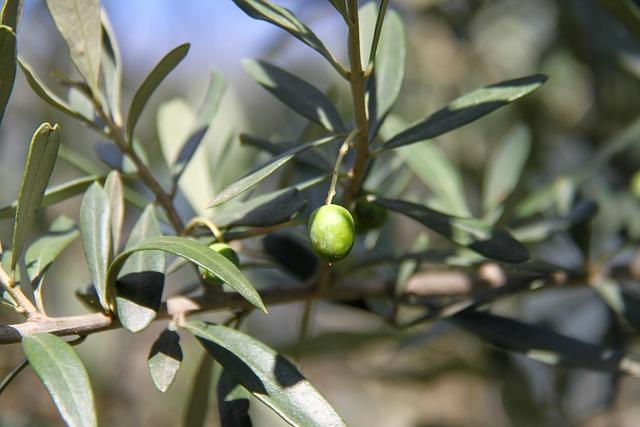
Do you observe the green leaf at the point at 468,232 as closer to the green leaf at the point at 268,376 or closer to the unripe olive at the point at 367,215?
the unripe olive at the point at 367,215

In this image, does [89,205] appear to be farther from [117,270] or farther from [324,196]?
[324,196]

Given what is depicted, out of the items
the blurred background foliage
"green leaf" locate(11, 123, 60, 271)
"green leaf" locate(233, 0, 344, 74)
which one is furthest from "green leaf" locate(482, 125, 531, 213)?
"green leaf" locate(11, 123, 60, 271)

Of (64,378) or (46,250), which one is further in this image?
(46,250)

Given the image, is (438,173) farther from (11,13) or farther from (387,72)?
(11,13)

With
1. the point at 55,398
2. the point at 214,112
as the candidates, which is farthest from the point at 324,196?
the point at 55,398

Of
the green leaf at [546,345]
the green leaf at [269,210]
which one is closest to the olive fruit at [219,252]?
the green leaf at [269,210]

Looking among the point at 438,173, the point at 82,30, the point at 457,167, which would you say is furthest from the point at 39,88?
the point at 457,167
